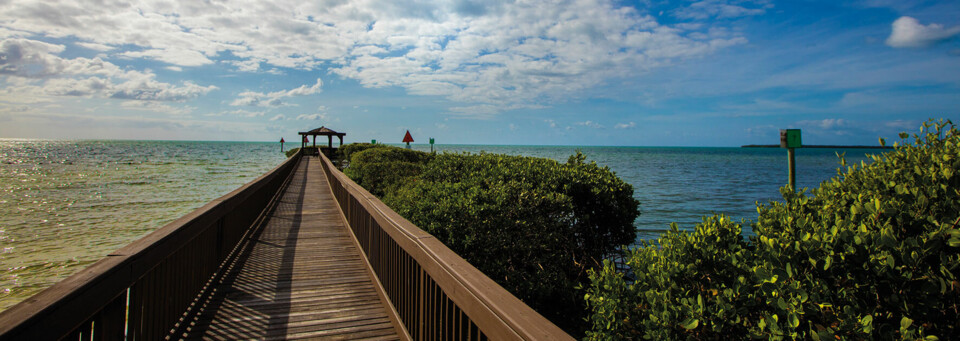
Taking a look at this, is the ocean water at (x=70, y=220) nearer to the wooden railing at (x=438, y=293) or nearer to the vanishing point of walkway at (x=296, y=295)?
the vanishing point of walkway at (x=296, y=295)

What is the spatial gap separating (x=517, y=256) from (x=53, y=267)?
9.98 meters

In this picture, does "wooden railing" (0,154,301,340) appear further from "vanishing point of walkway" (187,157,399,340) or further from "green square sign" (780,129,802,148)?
"green square sign" (780,129,802,148)

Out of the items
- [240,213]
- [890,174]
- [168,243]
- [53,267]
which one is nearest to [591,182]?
[890,174]

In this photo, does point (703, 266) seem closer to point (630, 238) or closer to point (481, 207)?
point (481, 207)

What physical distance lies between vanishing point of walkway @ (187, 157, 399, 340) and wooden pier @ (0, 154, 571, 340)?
13 millimetres

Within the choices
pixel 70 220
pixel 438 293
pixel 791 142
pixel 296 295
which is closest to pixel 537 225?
pixel 438 293

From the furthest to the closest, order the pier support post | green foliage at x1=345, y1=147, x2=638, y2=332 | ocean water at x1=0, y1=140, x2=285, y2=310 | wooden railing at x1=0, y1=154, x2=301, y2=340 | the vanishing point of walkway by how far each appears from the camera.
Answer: ocean water at x1=0, y1=140, x2=285, y2=310 < the pier support post < green foliage at x1=345, y1=147, x2=638, y2=332 < the vanishing point of walkway < wooden railing at x1=0, y1=154, x2=301, y2=340

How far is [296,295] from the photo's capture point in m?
→ 4.76

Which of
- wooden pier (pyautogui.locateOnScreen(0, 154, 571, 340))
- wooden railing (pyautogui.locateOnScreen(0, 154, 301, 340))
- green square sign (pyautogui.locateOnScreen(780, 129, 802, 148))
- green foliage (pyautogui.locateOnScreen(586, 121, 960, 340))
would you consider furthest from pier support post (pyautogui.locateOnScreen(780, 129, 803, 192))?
wooden railing (pyautogui.locateOnScreen(0, 154, 301, 340))

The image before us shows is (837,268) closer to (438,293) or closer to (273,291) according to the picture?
(438,293)

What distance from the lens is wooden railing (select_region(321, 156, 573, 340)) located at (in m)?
1.55

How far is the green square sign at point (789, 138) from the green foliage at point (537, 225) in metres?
4.45

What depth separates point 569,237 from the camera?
5.59 metres

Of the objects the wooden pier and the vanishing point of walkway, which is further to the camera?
the vanishing point of walkway
